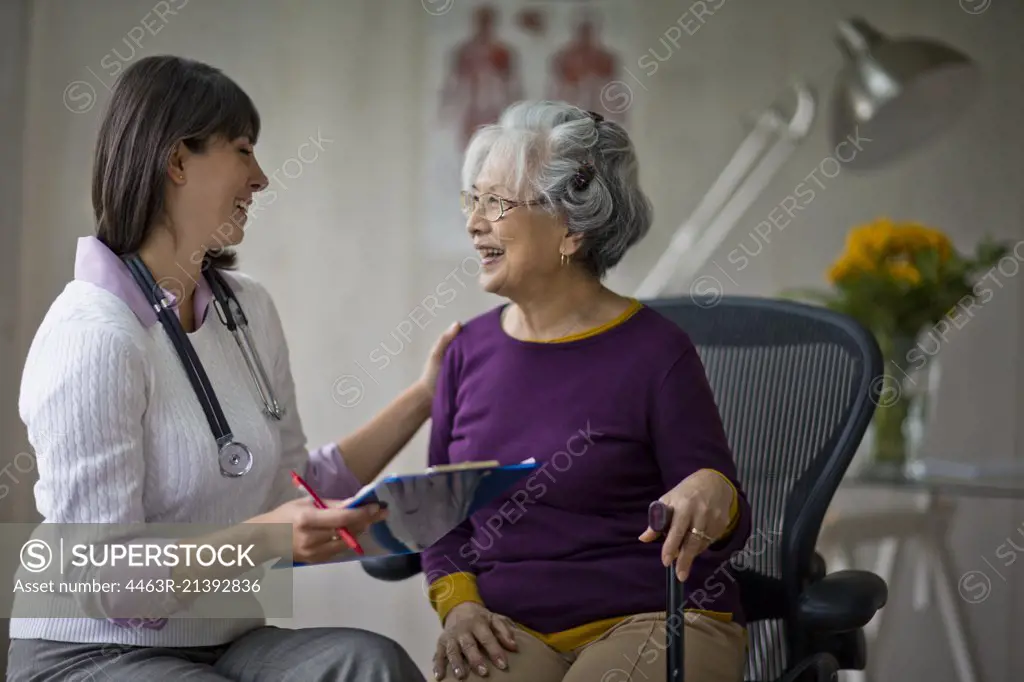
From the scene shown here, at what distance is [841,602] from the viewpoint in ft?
4.70

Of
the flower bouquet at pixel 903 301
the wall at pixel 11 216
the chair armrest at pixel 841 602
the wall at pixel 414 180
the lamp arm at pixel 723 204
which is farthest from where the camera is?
the wall at pixel 414 180

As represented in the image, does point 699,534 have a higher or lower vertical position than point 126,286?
lower

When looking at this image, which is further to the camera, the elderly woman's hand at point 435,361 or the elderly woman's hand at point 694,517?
the elderly woman's hand at point 435,361

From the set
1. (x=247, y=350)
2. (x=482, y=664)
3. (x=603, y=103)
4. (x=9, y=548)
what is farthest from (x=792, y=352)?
(x=603, y=103)

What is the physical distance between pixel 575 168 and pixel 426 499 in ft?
1.86

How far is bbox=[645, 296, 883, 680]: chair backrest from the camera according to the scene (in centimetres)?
157

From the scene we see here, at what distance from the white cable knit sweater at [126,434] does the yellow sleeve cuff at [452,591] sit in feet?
0.84

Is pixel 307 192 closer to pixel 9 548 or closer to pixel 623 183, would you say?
pixel 9 548

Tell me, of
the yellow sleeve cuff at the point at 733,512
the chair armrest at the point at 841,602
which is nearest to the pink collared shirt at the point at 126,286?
the yellow sleeve cuff at the point at 733,512

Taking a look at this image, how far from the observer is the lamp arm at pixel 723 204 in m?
Answer: 2.89

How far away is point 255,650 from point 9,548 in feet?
2.75

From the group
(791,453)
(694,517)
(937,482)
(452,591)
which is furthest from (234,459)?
(937,482)

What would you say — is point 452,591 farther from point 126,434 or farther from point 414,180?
point 414,180

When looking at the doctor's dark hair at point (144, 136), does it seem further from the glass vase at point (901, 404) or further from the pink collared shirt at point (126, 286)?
the glass vase at point (901, 404)
